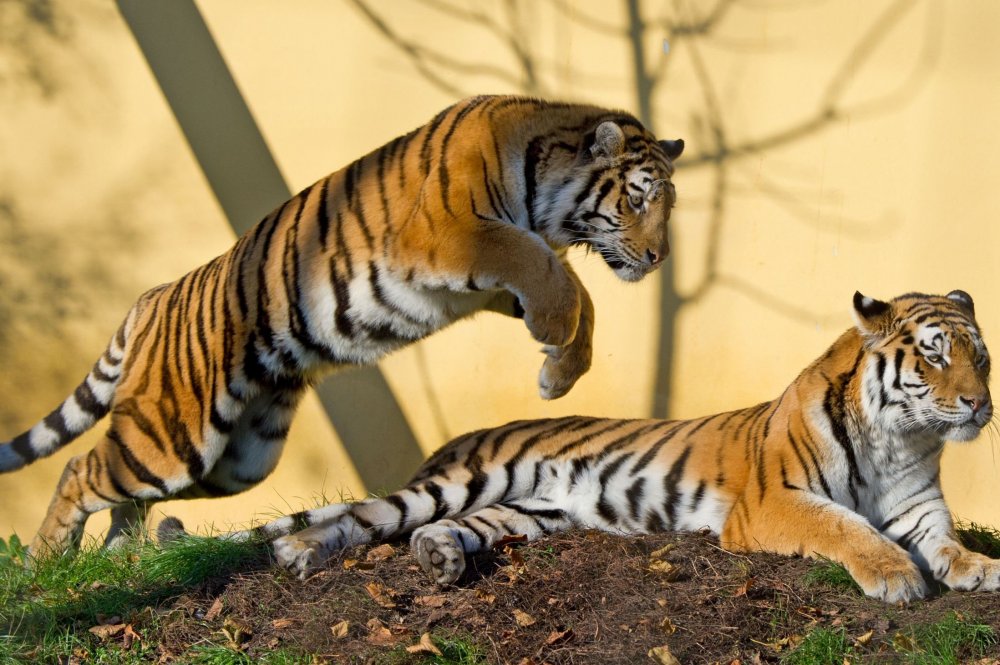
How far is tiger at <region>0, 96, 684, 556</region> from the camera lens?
12.4 feet

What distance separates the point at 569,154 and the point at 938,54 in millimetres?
1772

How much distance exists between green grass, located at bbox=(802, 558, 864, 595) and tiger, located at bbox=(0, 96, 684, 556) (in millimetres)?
984

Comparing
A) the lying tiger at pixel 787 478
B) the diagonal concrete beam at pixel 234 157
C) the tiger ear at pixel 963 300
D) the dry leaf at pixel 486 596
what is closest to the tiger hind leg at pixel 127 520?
the lying tiger at pixel 787 478

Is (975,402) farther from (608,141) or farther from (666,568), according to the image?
(608,141)

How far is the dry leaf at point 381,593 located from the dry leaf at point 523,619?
0.38 meters

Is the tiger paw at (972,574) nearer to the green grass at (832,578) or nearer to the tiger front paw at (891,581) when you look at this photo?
the tiger front paw at (891,581)

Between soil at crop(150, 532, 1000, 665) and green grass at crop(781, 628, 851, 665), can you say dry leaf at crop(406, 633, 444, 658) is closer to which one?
soil at crop(150, 532, 1000, 665)

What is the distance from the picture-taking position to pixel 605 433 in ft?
14.7

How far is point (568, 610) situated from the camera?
11.2ft

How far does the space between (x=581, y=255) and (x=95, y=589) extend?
8.36ft

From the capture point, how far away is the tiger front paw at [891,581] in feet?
10.9

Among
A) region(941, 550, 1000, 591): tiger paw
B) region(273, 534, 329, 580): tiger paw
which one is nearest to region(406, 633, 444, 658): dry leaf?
region(273, 534, 329, 580): tiger paw

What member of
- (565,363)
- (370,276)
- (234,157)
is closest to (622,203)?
(565,363)

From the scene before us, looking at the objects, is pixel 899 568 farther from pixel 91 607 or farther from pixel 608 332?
pixel 91 607
